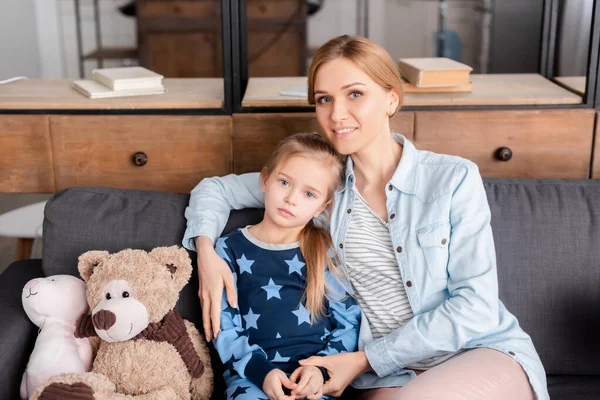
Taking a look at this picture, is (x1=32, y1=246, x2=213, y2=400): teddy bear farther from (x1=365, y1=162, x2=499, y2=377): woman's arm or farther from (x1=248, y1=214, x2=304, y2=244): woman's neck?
(x1=365, y1=162, x2=499, y2=377): woman's arm

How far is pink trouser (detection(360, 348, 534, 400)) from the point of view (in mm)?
1308

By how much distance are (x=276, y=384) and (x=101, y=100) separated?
0.96 m

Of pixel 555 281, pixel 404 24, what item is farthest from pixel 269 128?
pixel 404 24

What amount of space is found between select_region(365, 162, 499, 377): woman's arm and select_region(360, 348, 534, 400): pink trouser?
0.05 meters

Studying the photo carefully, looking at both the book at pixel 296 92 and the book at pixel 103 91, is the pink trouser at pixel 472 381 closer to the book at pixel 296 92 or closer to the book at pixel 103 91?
the book at pixel 296 92

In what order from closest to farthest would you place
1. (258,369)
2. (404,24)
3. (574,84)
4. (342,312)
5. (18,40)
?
(258,369)
(342,312)
(574,84)
(18,40)
(404,24)

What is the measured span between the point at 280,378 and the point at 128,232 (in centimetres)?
51

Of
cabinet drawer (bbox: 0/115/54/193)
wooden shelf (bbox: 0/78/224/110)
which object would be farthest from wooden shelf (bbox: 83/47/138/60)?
cabinet drawer (bbox: 0/115/54/193)

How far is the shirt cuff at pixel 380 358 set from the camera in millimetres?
1449

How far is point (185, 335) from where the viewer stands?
1509 millimetres

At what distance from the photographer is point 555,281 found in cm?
163

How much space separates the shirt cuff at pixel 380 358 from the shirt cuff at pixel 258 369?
20cm

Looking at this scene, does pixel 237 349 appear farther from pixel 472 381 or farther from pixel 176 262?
pixel 472 381

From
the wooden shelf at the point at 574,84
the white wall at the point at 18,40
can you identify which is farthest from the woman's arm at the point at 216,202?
the white wall at the point at 18,40
